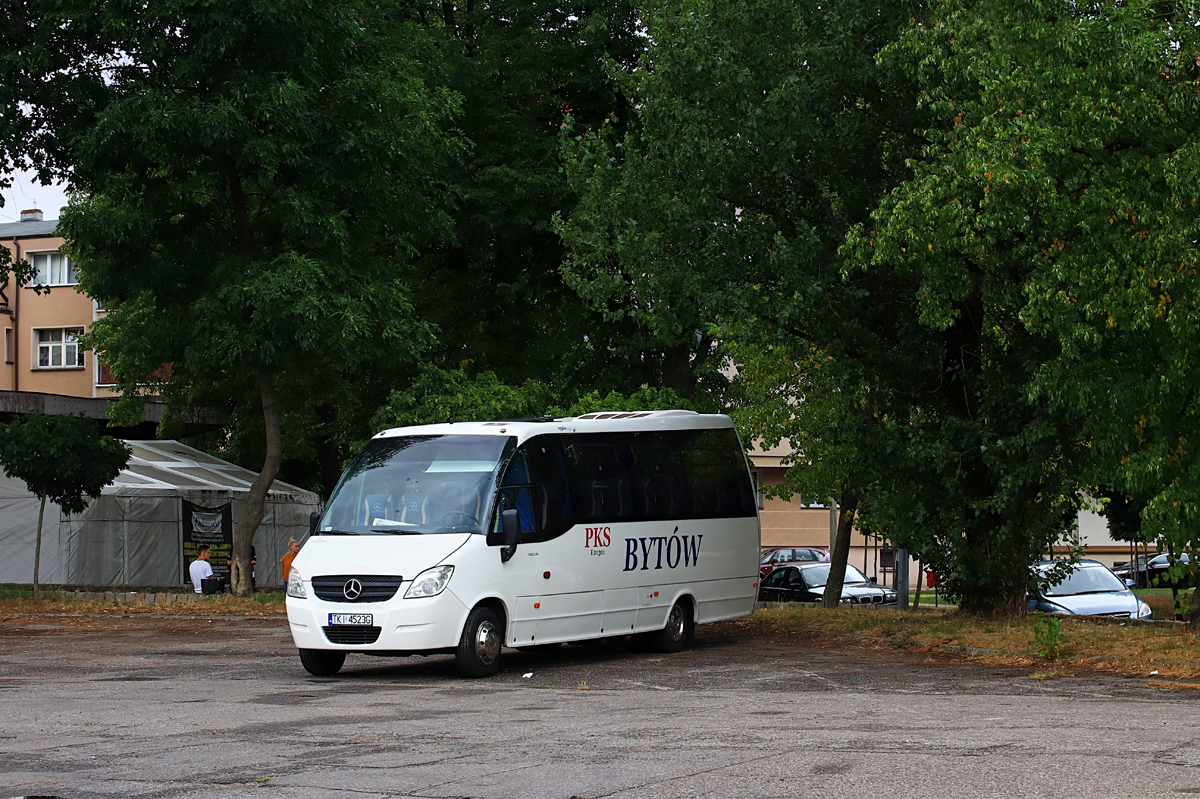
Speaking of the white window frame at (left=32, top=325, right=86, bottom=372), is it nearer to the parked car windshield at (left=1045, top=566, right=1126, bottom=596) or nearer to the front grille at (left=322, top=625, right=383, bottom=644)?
the parked car windshield at (left=1045, top=566, right=1126, bottom=596)

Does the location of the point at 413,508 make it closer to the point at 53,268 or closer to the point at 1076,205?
the point at 1076,205

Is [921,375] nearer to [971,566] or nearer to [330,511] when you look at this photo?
[971,566]

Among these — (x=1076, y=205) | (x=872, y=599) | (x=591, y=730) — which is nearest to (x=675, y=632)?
(x=1076, y=205)

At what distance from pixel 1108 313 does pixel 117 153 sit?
1790 centimetres

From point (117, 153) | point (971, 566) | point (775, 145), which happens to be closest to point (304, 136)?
point (117, 153)

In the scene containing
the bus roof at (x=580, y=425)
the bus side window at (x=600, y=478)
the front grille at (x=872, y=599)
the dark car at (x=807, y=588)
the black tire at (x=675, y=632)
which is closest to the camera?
the bus roof at (x=580, y=425)

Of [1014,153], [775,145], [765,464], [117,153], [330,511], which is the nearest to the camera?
[1014,153]

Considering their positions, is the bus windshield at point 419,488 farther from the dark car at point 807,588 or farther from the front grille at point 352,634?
the dark car at point 807,588

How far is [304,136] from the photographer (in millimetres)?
26953

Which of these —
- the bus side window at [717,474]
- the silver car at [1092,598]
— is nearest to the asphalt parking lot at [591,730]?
the bus side window at [717,474]

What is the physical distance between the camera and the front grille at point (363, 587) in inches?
570

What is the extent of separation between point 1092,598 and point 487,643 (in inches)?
580

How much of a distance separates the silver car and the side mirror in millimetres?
12580

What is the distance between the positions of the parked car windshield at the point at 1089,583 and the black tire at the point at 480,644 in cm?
1423
